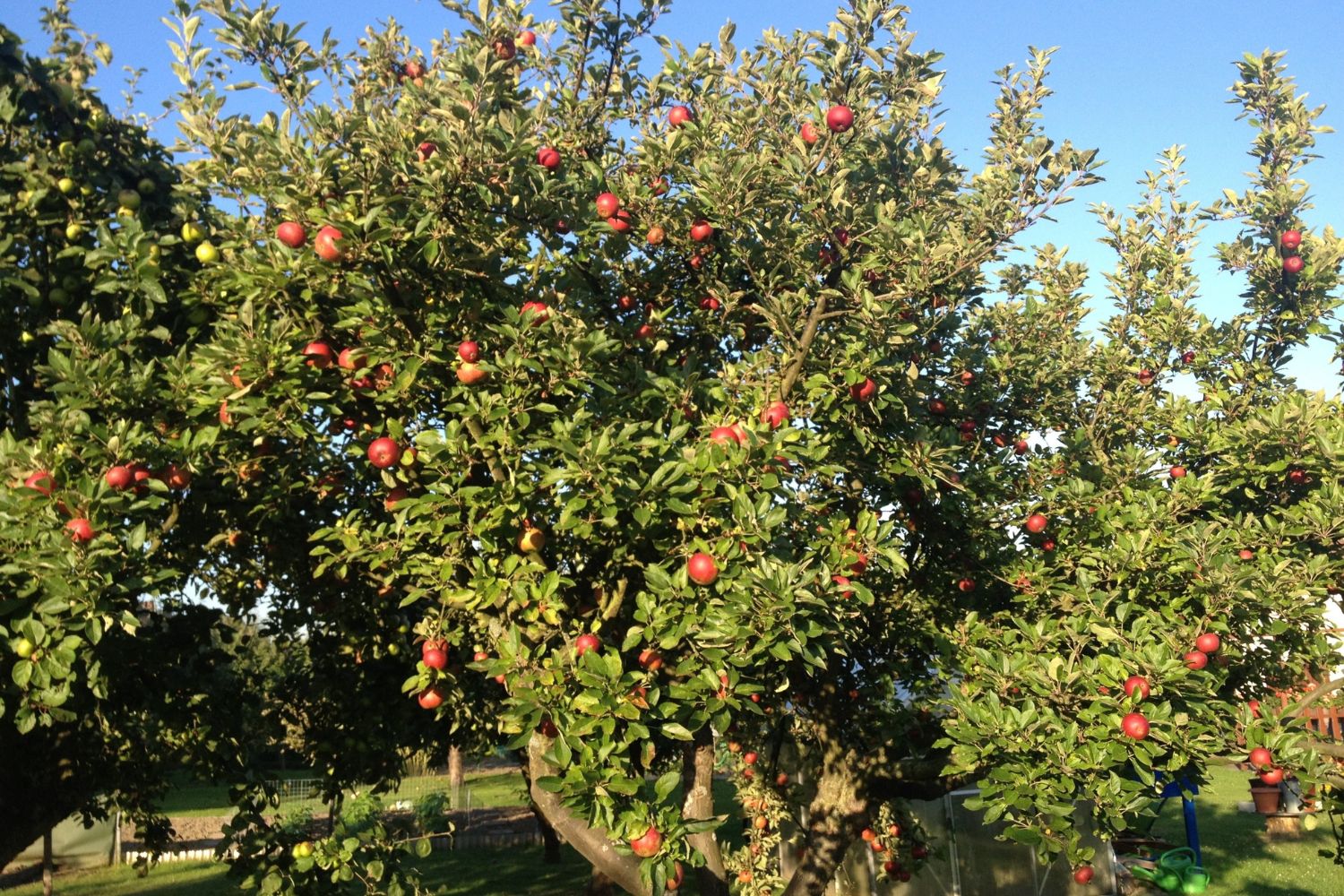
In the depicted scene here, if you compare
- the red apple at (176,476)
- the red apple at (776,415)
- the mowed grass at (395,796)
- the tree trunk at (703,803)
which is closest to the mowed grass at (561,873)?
the mowed grass at (395,796)

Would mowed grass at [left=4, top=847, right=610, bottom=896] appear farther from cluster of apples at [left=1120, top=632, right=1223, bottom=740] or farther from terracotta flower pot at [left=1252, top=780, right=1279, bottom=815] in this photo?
terracotta flower pot at [left=1252, top=780, right=1279, bottom=815]

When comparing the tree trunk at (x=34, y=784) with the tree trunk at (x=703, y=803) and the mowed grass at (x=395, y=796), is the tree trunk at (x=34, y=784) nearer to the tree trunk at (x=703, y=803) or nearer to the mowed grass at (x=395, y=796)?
the tree trunk at (x=703, y=803)

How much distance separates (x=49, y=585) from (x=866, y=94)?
494 centimetres

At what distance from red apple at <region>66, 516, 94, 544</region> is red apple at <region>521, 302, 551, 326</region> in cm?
213

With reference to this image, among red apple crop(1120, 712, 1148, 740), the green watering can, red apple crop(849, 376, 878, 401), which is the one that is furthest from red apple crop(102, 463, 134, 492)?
the green watering can

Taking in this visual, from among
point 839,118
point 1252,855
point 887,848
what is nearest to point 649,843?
point 839,118

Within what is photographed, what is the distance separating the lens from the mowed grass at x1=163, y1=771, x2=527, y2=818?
29689 mm

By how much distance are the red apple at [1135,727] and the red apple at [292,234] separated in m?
4.93

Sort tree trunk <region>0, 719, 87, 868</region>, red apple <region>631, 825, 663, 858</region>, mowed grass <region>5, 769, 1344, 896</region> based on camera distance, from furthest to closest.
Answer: mowed grass <region>5, 769, 1344, 896</region>
tree trunk <region>0, 719, 87, 868</region>
red apple <region>631, 825, 663, 858</region>

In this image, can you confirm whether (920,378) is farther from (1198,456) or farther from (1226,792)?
(1226,792)

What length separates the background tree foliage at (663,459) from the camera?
183 inches

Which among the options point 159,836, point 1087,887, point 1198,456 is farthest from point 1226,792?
point 159,836

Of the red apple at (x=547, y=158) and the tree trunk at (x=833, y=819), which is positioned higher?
the red apple at (x=547, y=158)

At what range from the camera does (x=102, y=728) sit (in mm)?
6430
